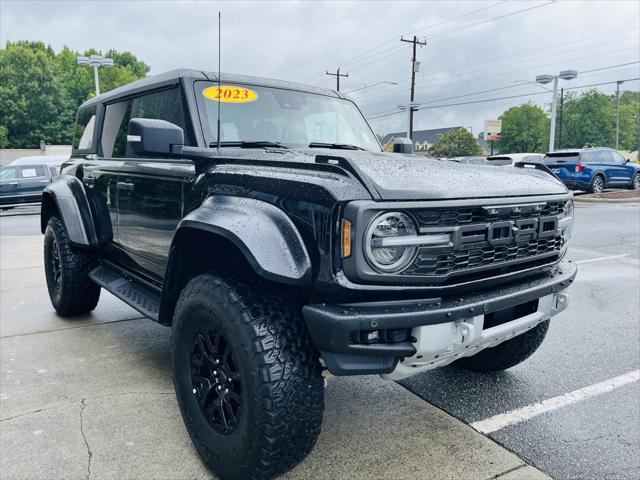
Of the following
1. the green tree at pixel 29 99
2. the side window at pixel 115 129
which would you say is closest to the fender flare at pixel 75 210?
the side window at pixel 115 129

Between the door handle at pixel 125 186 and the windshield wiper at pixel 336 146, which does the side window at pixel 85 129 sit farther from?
the windshield wiper at pixel 336 146

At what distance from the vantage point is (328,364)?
1.93 metres

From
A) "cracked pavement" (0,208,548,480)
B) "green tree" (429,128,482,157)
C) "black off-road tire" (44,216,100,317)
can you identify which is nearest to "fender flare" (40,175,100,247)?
"black off-road tire" (44,216,100,317)

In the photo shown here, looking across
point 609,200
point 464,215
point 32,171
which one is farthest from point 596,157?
point 32,171

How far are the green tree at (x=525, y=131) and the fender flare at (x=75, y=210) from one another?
80.2m

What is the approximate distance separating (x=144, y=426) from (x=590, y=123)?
8554 cm

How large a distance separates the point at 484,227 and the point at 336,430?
135 cm

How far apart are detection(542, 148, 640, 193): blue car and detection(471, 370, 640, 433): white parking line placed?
13.8 m

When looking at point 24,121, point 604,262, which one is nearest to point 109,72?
point 24,121

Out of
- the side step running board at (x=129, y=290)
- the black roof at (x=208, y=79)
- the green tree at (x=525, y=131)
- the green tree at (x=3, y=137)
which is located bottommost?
the side step running board at (x=129, y=290)

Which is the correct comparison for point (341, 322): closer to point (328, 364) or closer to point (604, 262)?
point (328, 364)

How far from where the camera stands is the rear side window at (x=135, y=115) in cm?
302

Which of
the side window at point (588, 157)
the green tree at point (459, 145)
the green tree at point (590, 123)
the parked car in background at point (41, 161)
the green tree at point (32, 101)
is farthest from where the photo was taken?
the green tree at point (590, 123)

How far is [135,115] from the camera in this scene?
11.7ft
